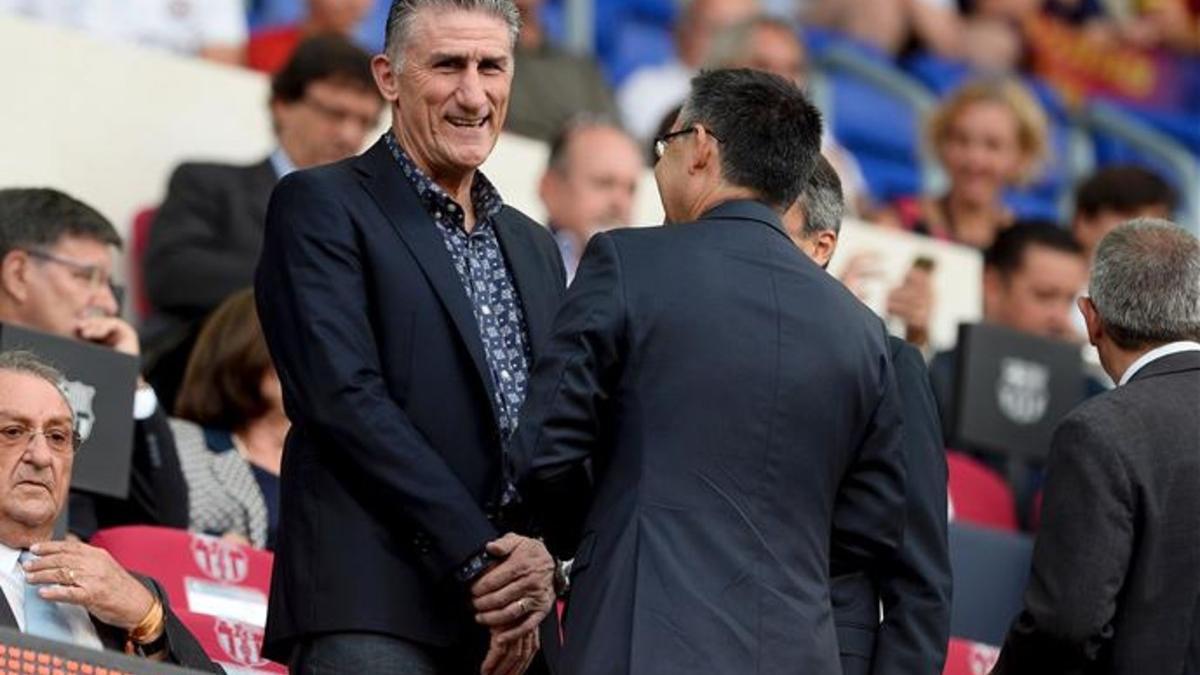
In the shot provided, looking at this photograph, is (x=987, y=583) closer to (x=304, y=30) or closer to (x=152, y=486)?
(x=152, y=486)

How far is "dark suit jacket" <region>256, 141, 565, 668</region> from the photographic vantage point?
15.8ft

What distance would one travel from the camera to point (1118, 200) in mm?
9758

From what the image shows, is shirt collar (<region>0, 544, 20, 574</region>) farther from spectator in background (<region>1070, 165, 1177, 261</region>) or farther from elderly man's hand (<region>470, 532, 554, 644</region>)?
spectator in background (<region>1070, 165, 1177, 261</region>)

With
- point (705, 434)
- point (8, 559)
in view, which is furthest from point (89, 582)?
point (705, 434)

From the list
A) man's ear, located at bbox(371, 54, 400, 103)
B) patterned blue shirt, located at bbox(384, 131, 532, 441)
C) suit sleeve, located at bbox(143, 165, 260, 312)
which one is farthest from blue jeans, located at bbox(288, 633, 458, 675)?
suit sleeve, located at bbox(143, 165, 260, 312)

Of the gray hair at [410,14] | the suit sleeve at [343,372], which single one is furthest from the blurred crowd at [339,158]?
the suit sleeve at [343,372]

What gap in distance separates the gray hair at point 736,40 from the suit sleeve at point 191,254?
1.83 metres

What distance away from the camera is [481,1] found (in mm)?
5152

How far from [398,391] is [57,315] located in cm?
231

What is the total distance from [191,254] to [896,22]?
5.09 metres

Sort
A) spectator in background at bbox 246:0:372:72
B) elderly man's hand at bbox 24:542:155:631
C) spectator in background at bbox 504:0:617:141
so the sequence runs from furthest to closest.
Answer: spectator in background at bbox 504:0:617:141 < spectator in background at bbox 246:0:372:72 < elderly man's hand at bbox 24:542:155:631

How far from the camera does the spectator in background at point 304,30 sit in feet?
→ 31.7

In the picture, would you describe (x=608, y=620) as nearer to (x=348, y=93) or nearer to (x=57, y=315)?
(x=57, y=315)

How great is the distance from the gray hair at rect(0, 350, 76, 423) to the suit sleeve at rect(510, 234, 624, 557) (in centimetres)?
125
